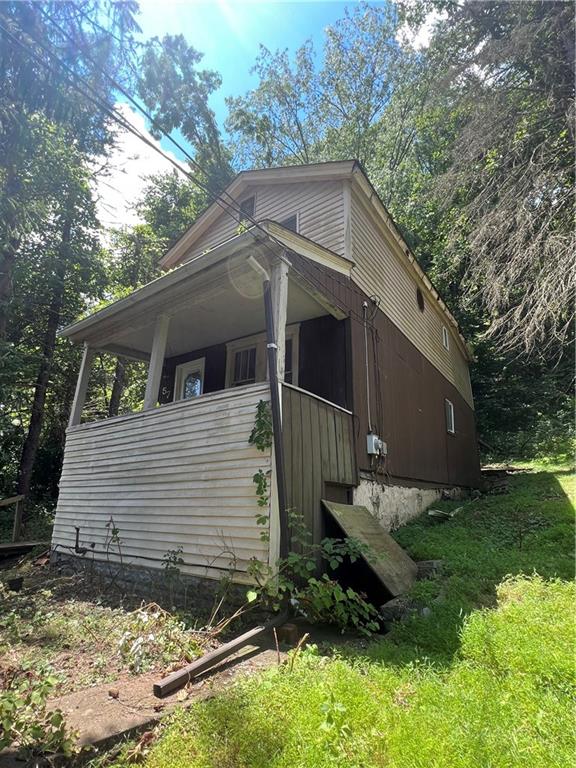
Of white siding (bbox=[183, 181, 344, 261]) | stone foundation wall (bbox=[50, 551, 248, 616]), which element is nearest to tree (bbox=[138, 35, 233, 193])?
white siding (bbox=[183, 181, 344, 261])

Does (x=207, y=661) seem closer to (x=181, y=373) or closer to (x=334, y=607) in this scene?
(x=334, y=607)

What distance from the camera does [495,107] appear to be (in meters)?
9.34

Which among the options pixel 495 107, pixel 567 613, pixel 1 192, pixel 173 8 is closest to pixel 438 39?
pixel 495 107

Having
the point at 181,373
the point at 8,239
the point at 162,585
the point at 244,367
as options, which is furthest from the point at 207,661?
the point at 8,239

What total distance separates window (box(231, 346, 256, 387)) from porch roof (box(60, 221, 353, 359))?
0.42 m

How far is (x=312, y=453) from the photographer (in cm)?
538

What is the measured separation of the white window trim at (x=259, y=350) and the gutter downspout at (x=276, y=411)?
215cm

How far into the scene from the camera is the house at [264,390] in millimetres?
5117

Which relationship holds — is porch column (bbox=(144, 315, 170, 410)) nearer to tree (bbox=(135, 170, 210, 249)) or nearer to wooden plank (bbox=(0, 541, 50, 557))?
wooden plank (bbox=(0, 541, 50, 557))

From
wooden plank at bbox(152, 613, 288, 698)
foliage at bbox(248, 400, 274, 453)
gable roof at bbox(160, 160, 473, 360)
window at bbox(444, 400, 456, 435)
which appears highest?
gable roof at bbox(160, 160, 473, 360)

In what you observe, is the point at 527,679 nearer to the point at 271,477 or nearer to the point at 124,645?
the point at 271,477

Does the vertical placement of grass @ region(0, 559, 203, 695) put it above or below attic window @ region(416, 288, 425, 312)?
below

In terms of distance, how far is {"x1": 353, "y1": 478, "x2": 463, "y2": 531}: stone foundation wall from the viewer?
6.65m

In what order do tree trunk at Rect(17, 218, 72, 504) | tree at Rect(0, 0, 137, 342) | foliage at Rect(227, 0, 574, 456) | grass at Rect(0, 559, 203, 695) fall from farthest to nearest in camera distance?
tree trunk at Rect(17, 218, 72, 504) → foliage at Rect(227, 0, 574, 456) → tree at Rect(0, 0, 137, 342) → grass at Rect(0, 559, 203, 695)
